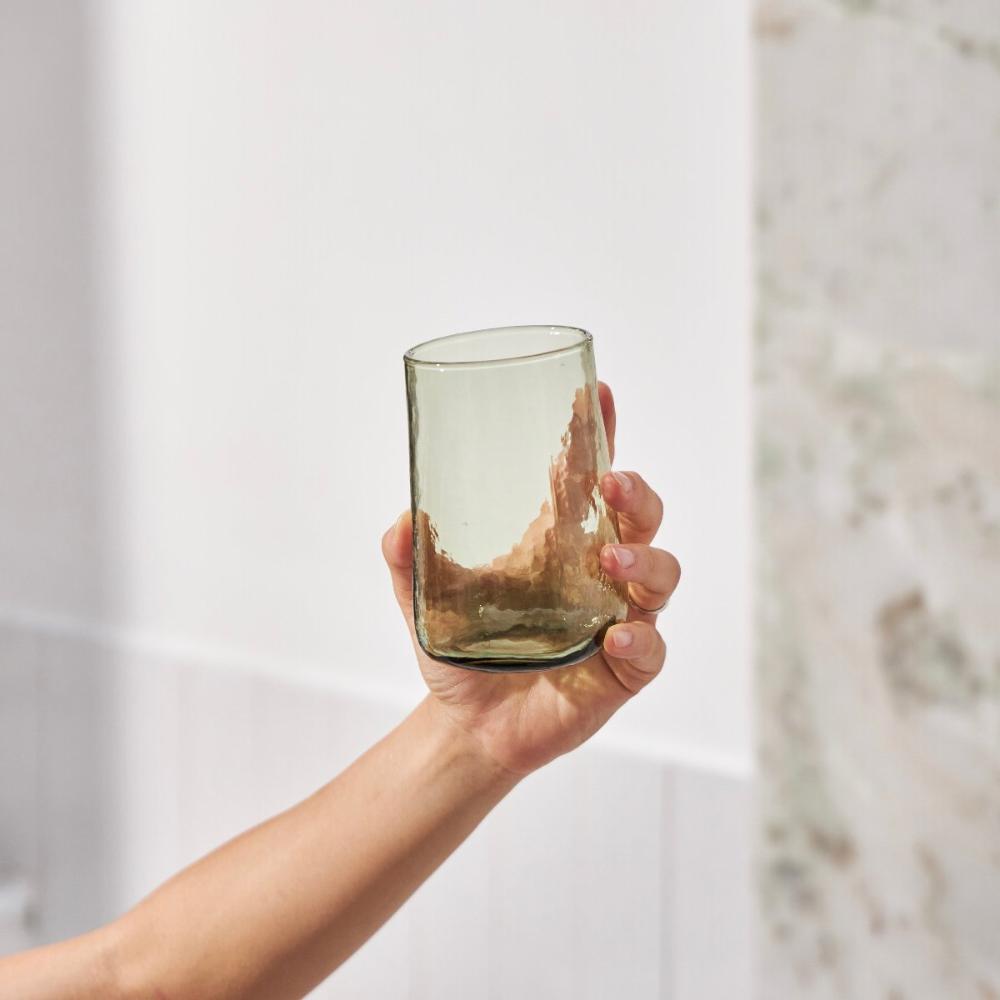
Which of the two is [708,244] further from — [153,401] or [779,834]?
[153,401]

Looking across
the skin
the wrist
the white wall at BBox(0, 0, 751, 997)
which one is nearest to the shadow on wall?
the white wall at BBox(0, 0, 751, 997)

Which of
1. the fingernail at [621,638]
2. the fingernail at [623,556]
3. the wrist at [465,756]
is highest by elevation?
the fingernail at [623,556]

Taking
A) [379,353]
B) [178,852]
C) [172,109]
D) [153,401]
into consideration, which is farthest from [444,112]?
[178,852]

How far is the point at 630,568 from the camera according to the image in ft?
1.73

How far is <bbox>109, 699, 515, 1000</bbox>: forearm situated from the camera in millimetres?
662

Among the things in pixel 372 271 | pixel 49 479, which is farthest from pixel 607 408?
pixel 49 479

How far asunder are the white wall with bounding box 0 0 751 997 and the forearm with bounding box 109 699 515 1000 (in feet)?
1.09

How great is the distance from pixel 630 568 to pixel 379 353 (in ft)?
2.09

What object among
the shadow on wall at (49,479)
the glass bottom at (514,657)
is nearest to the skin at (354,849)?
the glass bottom at (514,657)

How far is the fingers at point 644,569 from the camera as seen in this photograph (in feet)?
1.72

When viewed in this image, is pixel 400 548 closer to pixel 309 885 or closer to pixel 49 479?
pixel 309 885

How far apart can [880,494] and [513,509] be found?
1.07 feet

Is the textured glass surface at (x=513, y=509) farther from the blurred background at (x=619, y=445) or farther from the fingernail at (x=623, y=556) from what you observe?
the blurred background at (x=619, y=445)

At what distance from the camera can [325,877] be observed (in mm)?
671
